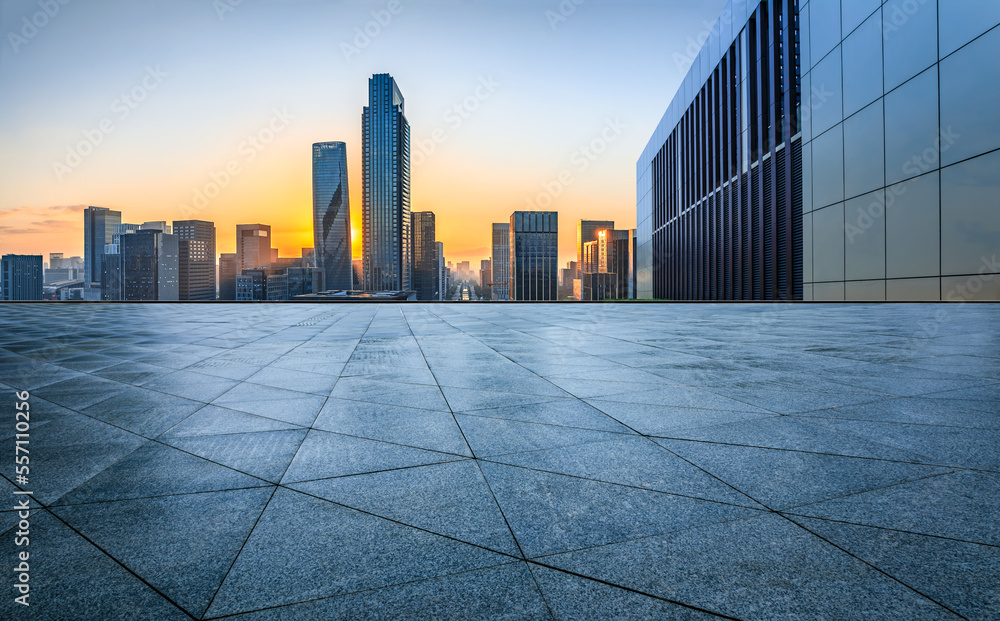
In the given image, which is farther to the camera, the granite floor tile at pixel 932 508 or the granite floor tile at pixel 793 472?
the granite floor tile at pixel 793 472

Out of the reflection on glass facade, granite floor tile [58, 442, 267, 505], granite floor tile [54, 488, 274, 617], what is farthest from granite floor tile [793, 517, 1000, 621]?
the reflection on glass facade

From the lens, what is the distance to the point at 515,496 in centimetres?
233

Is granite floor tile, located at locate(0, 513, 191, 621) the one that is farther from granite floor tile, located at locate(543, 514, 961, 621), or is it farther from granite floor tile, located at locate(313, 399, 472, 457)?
granite floor tile, located at locate(313, 399, 472, 457)

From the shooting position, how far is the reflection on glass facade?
579 inches

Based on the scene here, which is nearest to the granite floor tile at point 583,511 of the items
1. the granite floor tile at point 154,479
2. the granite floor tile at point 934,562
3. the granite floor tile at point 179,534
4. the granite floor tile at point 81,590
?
the granite floor tile at point 934,562

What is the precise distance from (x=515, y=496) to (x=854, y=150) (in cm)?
2413

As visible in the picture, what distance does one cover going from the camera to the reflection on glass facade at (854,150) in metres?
14.7

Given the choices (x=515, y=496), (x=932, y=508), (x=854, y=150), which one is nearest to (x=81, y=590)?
(x=515, y=496)

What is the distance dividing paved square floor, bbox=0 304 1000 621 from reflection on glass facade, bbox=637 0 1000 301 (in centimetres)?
1474

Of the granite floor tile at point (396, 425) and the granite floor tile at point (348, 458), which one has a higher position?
the granite floor tile at point (396, 425)

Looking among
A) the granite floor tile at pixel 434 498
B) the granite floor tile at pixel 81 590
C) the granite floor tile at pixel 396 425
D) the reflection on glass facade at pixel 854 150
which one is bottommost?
the granite floor tile at pixel 81 590

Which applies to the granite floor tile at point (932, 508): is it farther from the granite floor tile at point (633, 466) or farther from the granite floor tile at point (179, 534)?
the granite floor tile at point (179, 534)

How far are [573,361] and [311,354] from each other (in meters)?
4.09

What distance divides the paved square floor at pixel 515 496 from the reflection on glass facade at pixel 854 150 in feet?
48.4
